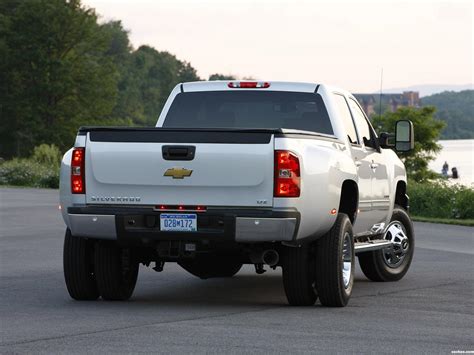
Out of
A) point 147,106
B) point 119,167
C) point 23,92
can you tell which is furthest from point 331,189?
point 147,106

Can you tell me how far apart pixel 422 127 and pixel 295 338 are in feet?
312

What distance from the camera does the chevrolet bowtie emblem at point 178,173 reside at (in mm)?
10656

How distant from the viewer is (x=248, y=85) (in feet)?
42.2

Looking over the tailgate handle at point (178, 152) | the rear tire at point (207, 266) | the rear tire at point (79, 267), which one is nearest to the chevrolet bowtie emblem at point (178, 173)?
the tailgate handle at point (178, 152)

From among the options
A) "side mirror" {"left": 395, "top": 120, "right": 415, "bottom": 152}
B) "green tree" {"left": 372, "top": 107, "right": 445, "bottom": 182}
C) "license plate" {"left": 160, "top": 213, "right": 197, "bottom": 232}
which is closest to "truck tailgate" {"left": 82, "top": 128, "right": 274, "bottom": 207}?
"license plate" {"left": 160, "top": 213, "right": 197, "bottom": 232}

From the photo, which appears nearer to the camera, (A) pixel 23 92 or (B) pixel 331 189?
(B) pixel 331 189

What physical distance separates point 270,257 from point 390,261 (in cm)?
361

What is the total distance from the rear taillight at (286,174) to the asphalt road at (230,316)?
1.06 meters

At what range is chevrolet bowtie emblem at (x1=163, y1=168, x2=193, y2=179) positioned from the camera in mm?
10656

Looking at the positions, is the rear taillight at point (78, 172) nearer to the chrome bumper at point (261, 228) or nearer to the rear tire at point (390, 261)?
the chrome bumper at point (261, 228)

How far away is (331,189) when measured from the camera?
1119 cm

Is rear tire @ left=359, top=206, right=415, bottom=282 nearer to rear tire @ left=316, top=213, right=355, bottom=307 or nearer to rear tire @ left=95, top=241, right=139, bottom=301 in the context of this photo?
rear tire @ left=316, top=213, right=355, bottom=307

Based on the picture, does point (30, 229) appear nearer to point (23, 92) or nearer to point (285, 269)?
point (285, 269)

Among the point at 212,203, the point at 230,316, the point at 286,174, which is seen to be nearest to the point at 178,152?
the point at 212,203
